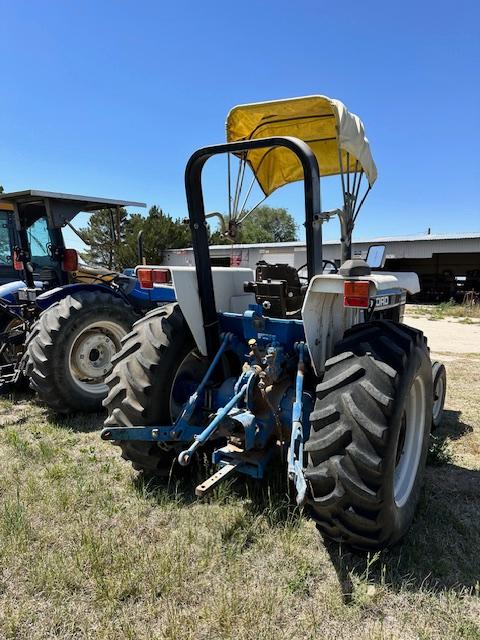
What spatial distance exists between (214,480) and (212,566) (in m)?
0.42

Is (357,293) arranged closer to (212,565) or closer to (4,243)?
(212,565)

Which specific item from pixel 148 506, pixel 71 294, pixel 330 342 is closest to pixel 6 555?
pixel 148 506

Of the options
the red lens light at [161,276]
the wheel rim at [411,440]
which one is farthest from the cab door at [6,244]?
the wheel rim at [411,440]

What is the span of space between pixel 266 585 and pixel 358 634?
0.47m

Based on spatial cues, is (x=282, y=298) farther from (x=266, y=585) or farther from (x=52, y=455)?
(x=52, y=455)

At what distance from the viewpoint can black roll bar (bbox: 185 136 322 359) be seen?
8.56 ft

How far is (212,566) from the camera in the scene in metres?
2.44

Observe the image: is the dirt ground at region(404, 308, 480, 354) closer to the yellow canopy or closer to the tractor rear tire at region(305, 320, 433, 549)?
the yellow canopy

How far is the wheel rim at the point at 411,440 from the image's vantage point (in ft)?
9.46

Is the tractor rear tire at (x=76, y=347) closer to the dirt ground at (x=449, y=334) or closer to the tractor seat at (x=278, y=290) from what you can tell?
the tractor seat at (x=278, y=290)

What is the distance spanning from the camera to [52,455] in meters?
3.90

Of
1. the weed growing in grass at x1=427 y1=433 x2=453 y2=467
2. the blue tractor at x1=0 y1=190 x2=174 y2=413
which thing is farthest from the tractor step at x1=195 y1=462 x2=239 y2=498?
the weed growing in grass at x1=427 y1=433 x2=453 y2=467

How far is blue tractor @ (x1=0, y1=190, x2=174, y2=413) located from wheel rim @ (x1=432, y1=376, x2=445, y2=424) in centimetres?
256

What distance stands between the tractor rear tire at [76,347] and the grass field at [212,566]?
1335 mm
